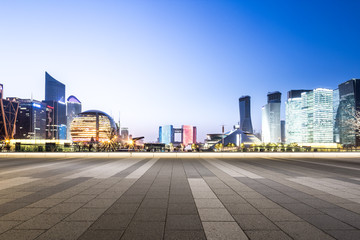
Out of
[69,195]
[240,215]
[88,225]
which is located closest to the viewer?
[88,225]

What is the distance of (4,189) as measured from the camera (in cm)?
903

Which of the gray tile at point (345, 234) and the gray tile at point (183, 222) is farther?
the gray tile at point (183, 222)

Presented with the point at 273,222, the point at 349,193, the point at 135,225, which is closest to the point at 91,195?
the point at 135,225

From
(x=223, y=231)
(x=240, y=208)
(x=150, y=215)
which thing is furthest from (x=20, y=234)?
(x=240, y=208)

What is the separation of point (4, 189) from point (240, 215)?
943cm

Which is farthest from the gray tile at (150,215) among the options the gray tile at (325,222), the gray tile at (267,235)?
the gray tile at (325,222)

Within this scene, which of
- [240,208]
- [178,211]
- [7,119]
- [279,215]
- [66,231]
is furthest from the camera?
[7,119]

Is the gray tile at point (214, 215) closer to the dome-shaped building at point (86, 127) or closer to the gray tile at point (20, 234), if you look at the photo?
the gray tile at point (20, 234)

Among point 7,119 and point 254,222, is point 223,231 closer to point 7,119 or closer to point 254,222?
point 254,222

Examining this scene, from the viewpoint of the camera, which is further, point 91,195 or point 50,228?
point 91,195

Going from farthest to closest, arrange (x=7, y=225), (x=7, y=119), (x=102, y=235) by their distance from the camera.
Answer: (x=7, y=119)
(x=7, y=225)
(x=102, y=235)

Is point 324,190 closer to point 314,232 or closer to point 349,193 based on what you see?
point 349,193

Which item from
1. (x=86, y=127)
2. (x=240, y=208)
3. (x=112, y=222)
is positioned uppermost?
(x=86, y=127)

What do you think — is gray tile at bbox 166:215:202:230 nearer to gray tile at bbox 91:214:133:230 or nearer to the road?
the road
